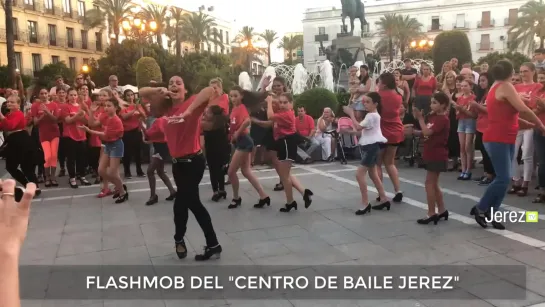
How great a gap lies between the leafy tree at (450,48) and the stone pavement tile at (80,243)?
18.6 metres

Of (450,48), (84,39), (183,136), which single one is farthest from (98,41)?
(183,136)

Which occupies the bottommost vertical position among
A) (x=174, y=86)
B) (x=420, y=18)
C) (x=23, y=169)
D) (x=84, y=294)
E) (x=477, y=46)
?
(x=84, y=294)

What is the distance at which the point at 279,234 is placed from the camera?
540cm

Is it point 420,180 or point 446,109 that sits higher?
point 446,109

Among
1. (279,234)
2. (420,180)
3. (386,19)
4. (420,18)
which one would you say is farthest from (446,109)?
(420,18)

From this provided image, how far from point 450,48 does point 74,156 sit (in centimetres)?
1729

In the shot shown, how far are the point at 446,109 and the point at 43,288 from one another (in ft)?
14.8

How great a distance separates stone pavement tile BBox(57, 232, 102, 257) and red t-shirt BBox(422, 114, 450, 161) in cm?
386

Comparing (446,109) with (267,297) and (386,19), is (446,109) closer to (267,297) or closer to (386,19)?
(267,297)

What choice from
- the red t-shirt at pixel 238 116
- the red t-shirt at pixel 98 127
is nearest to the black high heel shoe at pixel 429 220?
the red t-shirt at pixel 238 116

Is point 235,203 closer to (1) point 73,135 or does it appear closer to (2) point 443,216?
(2) point 443,216

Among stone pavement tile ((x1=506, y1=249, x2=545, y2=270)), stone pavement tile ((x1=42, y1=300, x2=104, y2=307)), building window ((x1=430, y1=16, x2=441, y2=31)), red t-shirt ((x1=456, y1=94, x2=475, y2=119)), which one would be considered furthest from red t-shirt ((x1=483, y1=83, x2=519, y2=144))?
building window ((x1=430, y1=16, x2=441, y2=31))

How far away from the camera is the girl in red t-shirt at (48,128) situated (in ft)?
28.3

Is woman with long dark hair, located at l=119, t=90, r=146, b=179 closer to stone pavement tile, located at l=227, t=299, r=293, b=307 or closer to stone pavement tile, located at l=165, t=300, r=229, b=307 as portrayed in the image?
stone pavement tile, located at l=165, t=300, r=229, b=307
